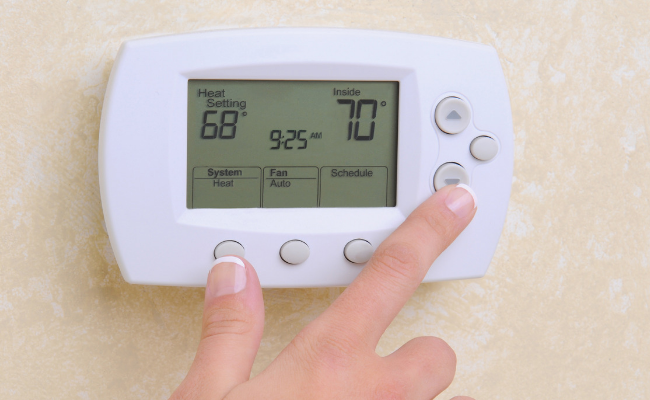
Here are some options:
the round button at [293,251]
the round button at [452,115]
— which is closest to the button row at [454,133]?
the round button at [452,115]

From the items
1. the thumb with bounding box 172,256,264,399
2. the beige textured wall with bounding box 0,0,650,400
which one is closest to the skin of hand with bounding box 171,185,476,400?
the thumb with bounding box 172,256,264,399

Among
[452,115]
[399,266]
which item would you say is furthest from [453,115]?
[399,266]

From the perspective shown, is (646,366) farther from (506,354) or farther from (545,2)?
(545,2)

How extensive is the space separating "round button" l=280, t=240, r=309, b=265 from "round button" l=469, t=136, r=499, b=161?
18 cm

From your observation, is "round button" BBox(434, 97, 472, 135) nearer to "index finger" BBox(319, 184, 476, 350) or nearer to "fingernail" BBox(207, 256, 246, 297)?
"index finger" BBox(319, 184, 476, 350)

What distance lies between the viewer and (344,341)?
40 cm

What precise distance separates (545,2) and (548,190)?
195 millimetres

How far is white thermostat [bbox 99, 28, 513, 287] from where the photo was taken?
439mm

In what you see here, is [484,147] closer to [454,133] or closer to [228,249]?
[454,133]

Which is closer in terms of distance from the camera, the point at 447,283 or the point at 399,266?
the point at 399,266

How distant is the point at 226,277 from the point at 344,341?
0.11 m

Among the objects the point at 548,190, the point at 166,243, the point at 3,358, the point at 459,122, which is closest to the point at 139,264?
the point at 166,243

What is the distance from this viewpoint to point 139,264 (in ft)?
1.48

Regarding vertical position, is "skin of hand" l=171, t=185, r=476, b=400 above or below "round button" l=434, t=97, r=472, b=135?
below
